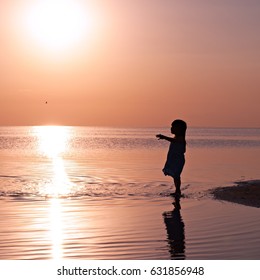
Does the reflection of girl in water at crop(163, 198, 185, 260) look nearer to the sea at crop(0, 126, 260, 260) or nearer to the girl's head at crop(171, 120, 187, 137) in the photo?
the sea at crop(0, 126, 260, 260)

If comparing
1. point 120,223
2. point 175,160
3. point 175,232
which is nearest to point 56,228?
point 120,223

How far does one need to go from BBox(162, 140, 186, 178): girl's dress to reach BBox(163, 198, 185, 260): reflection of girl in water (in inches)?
79.0

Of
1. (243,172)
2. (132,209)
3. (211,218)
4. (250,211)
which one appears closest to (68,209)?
(132,209)

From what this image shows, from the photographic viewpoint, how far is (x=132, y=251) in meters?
9.60

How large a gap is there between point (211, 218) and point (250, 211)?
156 centimetres

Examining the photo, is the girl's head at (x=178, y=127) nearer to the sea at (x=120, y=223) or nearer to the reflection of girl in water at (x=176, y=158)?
the reflection of girl in water at (x=176, y=158)

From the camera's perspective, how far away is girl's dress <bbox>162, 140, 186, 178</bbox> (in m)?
16.8

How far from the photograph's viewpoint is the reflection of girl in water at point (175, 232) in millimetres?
9602

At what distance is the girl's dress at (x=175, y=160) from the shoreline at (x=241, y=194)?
1.40 metres

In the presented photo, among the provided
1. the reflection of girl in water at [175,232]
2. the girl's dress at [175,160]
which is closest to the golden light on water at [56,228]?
the reflection of girl in water at [175,232]

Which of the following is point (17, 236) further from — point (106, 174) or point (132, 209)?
point (106, 174)

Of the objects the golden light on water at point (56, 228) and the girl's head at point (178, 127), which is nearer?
the golden light on water at point (56, 228)

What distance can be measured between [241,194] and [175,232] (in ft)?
21.0

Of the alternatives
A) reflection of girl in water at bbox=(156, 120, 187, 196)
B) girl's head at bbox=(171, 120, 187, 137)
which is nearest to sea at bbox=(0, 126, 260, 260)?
reflection of girl in water at bbox=(156, 120, 187, 196)
